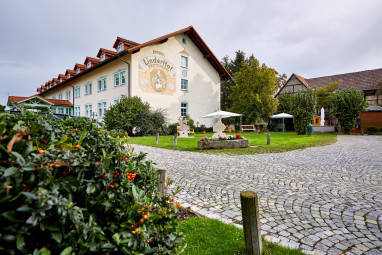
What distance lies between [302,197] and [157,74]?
20.6m

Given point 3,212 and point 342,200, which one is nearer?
point 3,212

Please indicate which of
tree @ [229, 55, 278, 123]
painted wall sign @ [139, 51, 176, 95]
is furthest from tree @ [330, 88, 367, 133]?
painted wall sign @ [139, 51, 176, 95]

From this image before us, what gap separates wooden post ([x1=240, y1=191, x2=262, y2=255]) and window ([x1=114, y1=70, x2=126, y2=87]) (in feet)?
71.3

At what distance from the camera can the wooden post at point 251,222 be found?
7.46 ft

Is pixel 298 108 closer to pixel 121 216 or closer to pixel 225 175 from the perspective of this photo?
pixel 225 175

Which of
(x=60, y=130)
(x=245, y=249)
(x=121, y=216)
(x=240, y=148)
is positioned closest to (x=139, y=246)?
(x=121, y=216)

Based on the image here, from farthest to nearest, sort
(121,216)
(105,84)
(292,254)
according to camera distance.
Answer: (105,84) < (292,254) < (121,216)

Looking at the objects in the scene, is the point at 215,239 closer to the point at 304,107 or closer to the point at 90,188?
the point at 90,188

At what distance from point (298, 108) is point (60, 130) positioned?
23.4m

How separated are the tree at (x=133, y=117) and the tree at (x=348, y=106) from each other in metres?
19.5

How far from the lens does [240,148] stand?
38.0 ft

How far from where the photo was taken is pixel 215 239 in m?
2.67

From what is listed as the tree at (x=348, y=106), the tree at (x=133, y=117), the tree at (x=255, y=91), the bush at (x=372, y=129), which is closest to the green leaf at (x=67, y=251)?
the tree at (x=133, y=117)

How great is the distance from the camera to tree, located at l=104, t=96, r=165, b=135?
18844 millimetres
